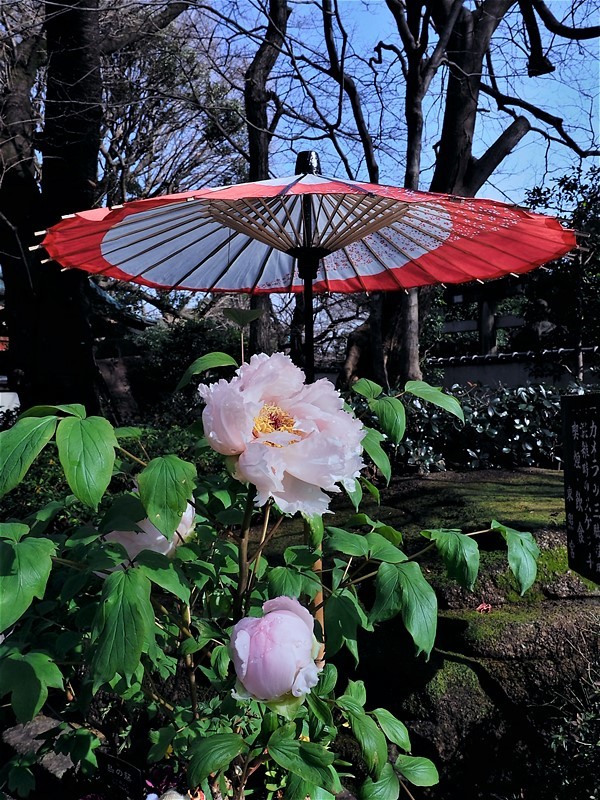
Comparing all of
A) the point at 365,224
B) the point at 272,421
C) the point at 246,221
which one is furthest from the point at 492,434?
the point at 272,421

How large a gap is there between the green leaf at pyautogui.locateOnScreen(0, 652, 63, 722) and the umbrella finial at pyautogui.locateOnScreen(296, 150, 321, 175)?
197cm

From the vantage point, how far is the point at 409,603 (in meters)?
1.24

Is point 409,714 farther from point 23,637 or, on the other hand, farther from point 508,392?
point 508,392

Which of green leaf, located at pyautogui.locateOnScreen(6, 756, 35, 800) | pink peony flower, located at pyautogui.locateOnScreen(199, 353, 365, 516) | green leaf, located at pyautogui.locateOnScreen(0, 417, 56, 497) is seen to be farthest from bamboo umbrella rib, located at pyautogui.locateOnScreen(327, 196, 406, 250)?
green leaf, located at pyautogui.locateOnScreen(6, 756, 35, 800)

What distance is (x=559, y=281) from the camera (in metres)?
8.78

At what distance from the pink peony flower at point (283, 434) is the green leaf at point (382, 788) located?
765 millimetres

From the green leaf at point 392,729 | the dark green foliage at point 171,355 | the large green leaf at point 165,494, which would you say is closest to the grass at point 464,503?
the green leaf at point 392,729

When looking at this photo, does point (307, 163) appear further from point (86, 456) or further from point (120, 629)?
point (120, 629)

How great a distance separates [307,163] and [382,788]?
213cm

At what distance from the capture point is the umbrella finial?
2496mm

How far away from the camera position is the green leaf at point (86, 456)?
3.38 feet

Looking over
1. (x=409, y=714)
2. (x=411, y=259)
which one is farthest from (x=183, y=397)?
(x=409, y=714)

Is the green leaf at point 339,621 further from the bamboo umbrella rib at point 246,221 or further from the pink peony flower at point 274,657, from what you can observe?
the bamboo umbrella rib at point 246,221

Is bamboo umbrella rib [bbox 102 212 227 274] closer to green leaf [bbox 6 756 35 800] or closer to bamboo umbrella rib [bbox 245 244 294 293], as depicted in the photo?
bamboo umbrella rib [bbox 245 244 294 293]
